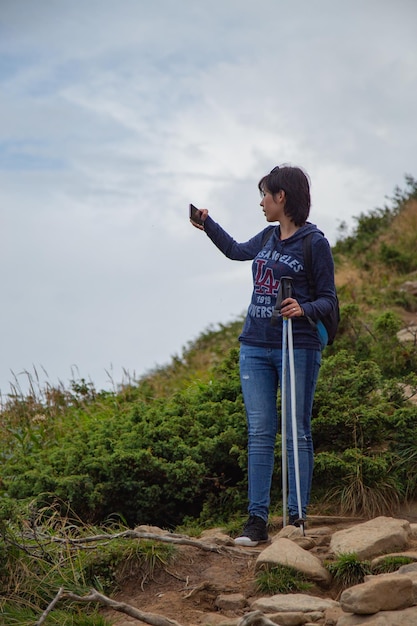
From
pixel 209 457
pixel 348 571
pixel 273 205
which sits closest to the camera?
pixel 348 571

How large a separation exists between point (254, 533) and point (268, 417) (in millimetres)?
694

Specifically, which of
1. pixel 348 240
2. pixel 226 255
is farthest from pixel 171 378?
pixel 226 255

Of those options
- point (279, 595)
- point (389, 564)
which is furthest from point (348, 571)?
point (279, 595)

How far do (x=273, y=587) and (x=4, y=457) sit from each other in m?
5.07

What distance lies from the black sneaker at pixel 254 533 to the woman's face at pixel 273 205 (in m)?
1.82

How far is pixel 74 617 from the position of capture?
4281 mm

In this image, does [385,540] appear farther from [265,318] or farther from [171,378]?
[171,378]

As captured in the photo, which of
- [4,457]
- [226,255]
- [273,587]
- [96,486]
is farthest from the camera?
[4,457]

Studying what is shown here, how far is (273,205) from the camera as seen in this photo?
557cm

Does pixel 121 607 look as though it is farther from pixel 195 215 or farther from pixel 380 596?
pixel 195 215

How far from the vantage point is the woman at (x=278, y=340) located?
5453 mm

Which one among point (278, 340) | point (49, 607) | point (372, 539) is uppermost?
point (278, 340)

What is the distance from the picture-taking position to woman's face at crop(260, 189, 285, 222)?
218 inches

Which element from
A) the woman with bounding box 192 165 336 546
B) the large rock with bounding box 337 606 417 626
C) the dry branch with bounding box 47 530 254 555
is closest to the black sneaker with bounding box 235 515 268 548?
the woman with bounding box 192 165 336 546
